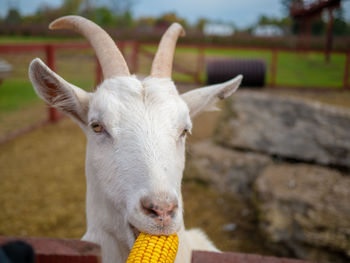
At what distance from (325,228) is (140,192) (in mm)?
2371

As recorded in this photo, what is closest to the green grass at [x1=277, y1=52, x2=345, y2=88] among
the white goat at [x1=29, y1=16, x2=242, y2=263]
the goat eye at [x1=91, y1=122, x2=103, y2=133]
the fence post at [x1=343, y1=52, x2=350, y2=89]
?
the fence post at [x1=343, y1=52, x2=350, y2=89]

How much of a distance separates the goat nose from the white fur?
3cm

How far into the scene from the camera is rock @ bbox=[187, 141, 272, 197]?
4.72 meters

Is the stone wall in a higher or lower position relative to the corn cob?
lower

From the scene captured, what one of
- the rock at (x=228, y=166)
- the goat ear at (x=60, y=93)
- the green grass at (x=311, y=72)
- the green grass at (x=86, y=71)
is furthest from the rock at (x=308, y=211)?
the green grass at (x=311, y=72)

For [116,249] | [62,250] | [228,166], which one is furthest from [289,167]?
[62,250]

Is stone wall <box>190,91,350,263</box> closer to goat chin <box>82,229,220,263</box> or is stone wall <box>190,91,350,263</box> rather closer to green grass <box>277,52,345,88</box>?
goat chin <box>82,229,220,263</box>

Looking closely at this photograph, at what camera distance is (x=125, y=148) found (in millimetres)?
1695

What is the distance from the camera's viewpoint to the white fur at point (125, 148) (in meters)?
1.54

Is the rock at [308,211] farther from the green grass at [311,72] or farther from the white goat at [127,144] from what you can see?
the green grass at [311,72]

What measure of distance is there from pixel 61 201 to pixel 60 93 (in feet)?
10.6

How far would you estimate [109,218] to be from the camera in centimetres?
185

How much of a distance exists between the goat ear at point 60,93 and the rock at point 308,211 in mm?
2456

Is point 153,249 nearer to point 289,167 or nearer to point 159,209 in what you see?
point 159,209
